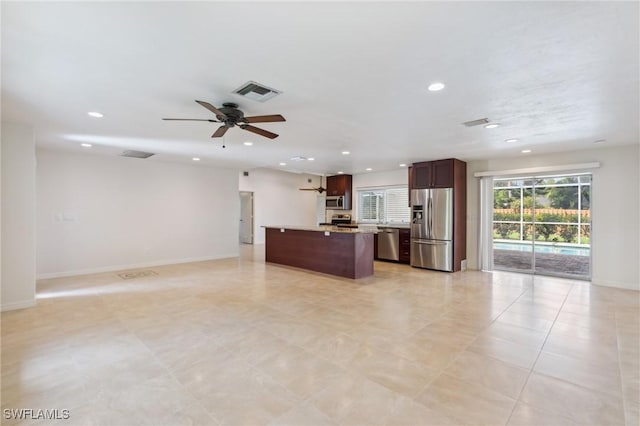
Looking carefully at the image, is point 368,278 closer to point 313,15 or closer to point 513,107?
point 513,107

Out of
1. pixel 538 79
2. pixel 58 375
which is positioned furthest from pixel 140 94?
pixel 538 79

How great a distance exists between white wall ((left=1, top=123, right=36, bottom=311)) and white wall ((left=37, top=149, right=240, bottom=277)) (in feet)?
6.52

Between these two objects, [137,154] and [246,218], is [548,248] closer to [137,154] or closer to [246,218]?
[246,218]

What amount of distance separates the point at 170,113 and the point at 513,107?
3.94 m

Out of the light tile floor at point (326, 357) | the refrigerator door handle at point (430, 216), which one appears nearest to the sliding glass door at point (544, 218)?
the refrigerator door handle at point (430, 216)

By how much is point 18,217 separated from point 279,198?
7.70 metres

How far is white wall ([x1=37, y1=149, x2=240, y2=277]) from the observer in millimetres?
5758

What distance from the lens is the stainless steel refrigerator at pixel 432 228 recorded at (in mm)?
6422

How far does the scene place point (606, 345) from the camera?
9.57 feet

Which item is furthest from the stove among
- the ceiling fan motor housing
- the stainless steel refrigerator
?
the ceiling fan motor housing

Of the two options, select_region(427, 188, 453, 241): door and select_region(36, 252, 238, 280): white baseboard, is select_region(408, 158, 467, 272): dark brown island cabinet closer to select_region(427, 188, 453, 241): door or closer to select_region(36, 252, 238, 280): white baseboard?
select_region(427, 188, 453, 241): door

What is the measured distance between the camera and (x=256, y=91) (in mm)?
2783

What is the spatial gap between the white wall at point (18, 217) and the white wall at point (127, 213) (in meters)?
1.99

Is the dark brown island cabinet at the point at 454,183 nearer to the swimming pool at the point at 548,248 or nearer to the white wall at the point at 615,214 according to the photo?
the swimming pool at the point at 548,248
